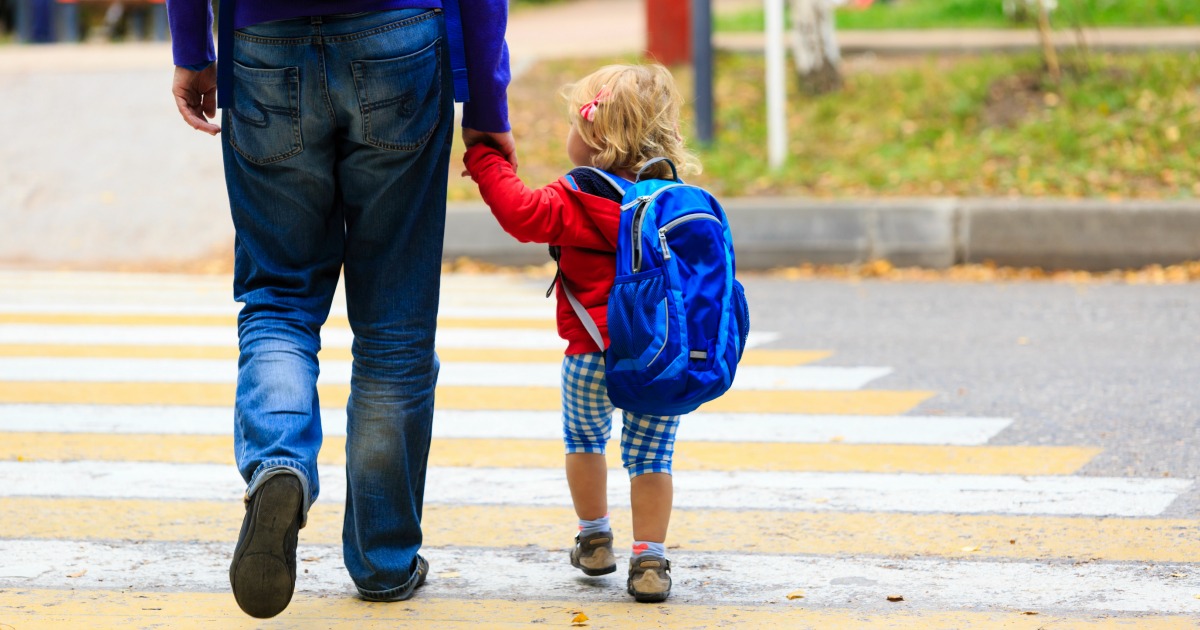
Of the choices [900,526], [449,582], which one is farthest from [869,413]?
[449,582]

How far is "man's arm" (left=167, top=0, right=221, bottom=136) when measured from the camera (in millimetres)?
2889

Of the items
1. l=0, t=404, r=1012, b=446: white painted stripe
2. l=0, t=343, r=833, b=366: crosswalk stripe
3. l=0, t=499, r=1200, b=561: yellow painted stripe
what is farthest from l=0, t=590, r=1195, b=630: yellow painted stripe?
l=0, t=343, r=833, b=366: crosswalk stripe

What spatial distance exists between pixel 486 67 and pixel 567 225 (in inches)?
15.0

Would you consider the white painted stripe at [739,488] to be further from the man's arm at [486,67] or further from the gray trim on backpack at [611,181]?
the man's arm at [486,67]

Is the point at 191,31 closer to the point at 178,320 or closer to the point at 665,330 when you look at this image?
the point at 665,330

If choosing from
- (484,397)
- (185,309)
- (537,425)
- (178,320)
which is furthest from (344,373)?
(185,309)

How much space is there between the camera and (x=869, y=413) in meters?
5.32

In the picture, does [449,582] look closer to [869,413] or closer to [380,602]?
[380,602]

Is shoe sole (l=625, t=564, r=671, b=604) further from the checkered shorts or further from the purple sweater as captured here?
Answer: the purple sweater

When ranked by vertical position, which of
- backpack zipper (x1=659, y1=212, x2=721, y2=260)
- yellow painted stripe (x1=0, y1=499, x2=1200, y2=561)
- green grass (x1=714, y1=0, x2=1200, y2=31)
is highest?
backpack zipper (x1=659, y1=212, x2=721, y2=260)

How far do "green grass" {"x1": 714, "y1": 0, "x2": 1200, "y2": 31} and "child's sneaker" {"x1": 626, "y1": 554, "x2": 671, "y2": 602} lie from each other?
32.1 feet

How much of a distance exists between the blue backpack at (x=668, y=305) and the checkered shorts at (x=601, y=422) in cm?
12

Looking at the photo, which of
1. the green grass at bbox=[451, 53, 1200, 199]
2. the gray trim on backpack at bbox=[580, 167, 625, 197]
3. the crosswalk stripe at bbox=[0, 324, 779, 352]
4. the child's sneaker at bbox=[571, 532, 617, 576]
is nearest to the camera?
the gray trim on backpack at bbox=[580, 167, 625, 197]

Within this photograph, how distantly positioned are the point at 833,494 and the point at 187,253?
6.72 meters
